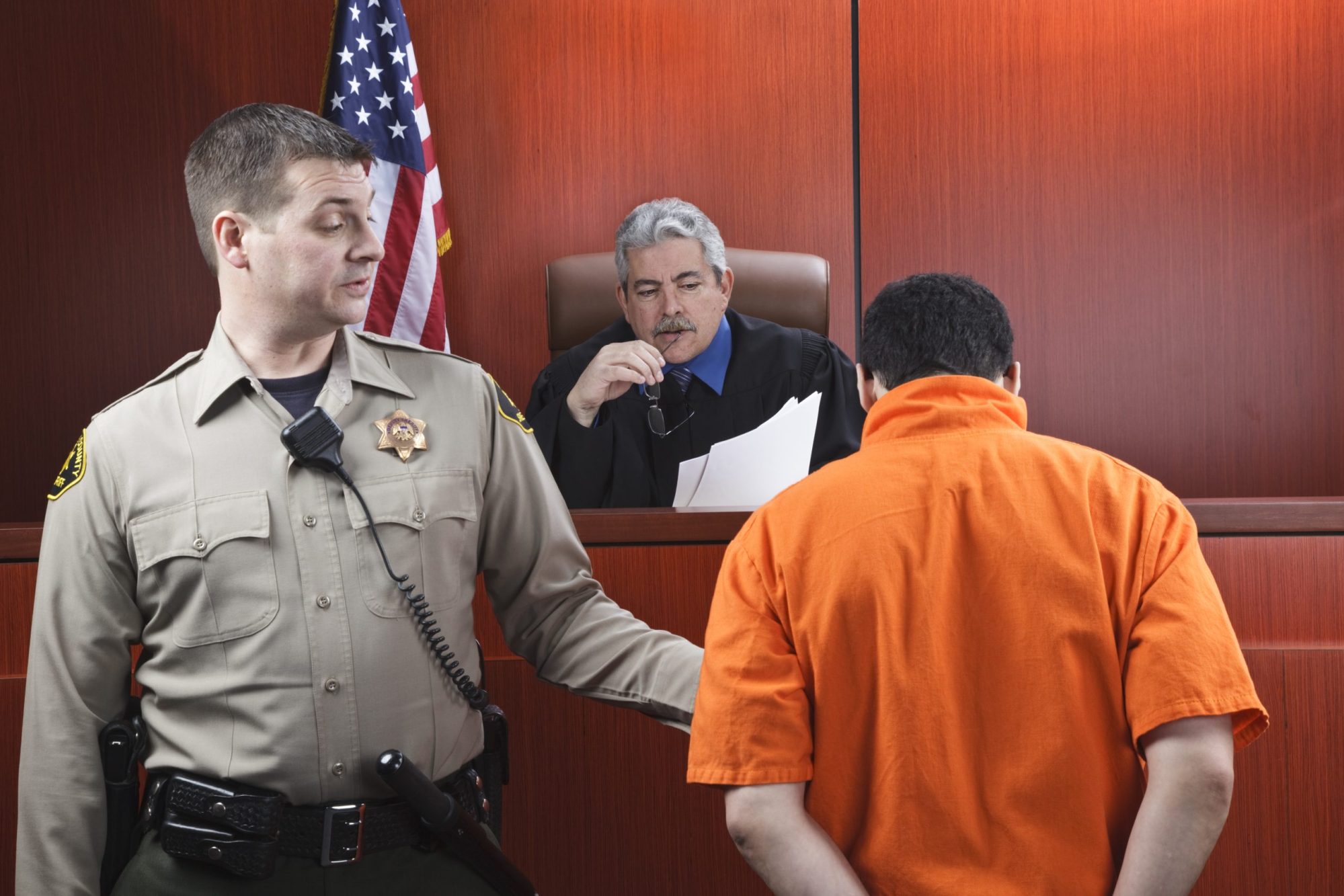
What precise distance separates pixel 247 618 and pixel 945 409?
69 centimetres

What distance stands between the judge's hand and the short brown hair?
2.99 ft

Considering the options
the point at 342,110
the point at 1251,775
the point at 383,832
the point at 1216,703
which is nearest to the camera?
the point at 1216,703

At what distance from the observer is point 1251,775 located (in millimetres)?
1301

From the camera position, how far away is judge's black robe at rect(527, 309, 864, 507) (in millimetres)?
2250

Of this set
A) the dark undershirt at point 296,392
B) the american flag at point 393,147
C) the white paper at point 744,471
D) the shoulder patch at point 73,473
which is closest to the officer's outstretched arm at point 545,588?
the dark undershirt at point 296,392

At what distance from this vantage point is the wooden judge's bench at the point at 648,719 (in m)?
1.32

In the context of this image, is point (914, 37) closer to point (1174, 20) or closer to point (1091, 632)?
point (1174, 20)

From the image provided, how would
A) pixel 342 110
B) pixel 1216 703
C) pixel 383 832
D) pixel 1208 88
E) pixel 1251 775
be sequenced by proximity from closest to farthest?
pixel 1216 703 < pixel 383 832 < pixel 1251 775 < pixel 342 110 < pixel 1208 88

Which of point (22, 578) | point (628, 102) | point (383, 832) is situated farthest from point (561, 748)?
point (628, 102)

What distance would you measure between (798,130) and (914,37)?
1.48ft

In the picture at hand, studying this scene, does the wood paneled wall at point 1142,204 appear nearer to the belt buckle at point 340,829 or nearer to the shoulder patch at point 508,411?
the shoulder patch at point 508,411

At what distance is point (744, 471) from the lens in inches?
78.2

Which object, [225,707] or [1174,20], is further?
[1174,20]

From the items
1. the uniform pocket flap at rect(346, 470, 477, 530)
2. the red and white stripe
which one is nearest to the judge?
the red and white stripe
